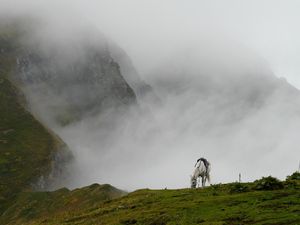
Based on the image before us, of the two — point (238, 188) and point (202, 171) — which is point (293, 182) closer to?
point (238, 188)

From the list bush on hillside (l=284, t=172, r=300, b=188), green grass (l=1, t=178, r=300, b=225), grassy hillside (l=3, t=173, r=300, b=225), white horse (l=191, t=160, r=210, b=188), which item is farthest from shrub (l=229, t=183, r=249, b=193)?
white horse (l=191, t=160, r=210, b=188)

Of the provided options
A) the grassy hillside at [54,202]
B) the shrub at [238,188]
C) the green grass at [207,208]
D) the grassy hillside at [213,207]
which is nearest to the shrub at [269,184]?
the grassy hillside at [213,207]

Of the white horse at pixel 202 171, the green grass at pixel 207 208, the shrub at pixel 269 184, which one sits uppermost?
the white horse at pixel 202 171

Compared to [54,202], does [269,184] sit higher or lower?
lower

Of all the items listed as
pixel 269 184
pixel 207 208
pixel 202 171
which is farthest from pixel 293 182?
pixel 202 171

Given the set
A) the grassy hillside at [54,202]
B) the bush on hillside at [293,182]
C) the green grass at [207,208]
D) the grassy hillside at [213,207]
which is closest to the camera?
the green grass at [207,208]

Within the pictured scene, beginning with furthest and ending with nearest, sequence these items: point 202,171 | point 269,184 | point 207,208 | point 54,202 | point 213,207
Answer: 1. point 54,202
2. point 202,171
3. point 269,184
4. point 207,208
5. point 213,207

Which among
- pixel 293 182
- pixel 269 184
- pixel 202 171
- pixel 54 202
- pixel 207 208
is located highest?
pixel 54 202

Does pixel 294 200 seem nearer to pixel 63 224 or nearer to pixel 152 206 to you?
pixel 152 206

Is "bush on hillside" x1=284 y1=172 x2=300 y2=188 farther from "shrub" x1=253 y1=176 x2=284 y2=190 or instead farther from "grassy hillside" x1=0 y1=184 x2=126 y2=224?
"grassy hillside" x1=0 y1=184 x2=126 y2=224

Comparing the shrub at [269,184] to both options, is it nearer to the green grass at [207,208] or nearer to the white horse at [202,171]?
the green grass at [207,208]

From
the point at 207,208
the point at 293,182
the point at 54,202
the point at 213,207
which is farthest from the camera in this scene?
the point at 54,202

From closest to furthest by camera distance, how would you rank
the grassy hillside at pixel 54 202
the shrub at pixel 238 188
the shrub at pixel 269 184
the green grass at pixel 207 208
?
the green grass at pixel 207 208 → the shrub at pixel 269 184 → the shrub at pixel 238 188 → the grassy hillside at pixel 54 202

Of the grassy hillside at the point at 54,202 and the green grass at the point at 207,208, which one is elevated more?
the grassy hillside at the point at 54,202
